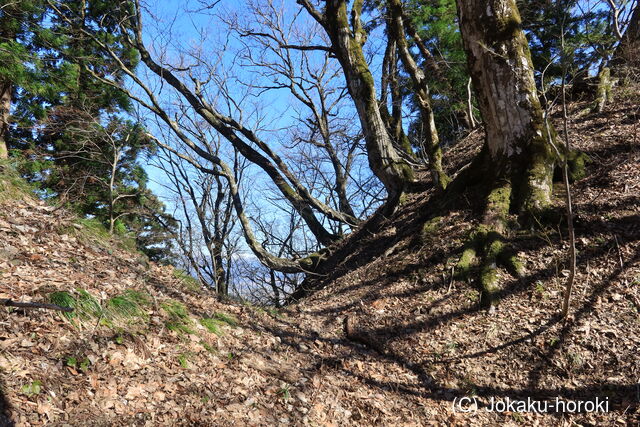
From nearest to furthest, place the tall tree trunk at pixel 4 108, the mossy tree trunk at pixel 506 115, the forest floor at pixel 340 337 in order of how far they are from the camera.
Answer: the forest floor at pixel 340 337
the mossy tree trunk at pixel 506 115
the tall tree trunk at pixel 4 108

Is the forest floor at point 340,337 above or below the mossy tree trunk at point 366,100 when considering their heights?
below

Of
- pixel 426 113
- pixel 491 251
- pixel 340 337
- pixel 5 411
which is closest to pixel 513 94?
pixel 426 113

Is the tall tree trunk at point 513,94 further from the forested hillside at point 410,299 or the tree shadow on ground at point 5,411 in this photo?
the tree shadow on ground at point 5,411

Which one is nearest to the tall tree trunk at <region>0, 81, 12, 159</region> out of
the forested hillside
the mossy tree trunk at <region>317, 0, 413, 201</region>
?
the forested hillside

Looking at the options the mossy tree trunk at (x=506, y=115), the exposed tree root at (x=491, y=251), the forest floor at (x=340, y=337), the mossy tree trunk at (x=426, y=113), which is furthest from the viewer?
the mossy tree trunk at (x=426, y=113)

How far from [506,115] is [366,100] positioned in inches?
116

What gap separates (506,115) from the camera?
203 inches

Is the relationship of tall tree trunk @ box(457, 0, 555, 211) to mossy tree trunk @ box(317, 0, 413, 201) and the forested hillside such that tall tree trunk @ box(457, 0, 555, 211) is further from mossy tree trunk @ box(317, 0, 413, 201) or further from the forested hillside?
mossy tree trunk @ box(317, 0, 413, 201)

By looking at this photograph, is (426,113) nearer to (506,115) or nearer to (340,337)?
(506,115)

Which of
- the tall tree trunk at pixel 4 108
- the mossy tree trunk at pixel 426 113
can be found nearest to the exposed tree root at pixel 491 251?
the mossy tree trunk at pixel 426 113

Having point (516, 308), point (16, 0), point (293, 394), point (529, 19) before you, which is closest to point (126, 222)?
point (16, 0)

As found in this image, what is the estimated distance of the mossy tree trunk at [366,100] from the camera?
24.2 ft

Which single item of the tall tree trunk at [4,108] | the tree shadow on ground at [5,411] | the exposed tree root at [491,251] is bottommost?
the tree shadow on ground at [5,411]

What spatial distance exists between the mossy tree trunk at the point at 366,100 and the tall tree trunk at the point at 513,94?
2.40 m
